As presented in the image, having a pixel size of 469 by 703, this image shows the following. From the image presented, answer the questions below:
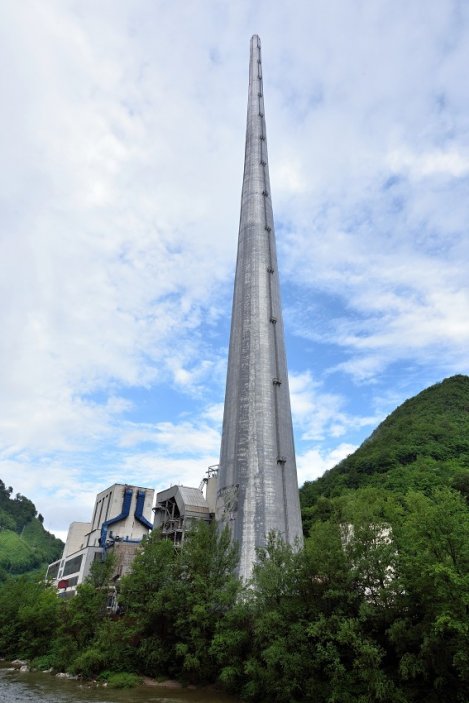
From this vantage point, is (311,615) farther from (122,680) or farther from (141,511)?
(141,511)

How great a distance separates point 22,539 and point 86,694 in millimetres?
153011

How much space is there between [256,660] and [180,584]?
6.23 meters

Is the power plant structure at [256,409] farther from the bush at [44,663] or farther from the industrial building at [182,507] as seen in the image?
the bush at [44,663]

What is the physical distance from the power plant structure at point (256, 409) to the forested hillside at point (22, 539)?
10637 centimetres

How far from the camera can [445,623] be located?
1434 centimetres

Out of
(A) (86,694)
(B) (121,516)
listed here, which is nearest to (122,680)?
(A) (86,694)

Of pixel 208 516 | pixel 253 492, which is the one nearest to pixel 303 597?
pixel 253 492

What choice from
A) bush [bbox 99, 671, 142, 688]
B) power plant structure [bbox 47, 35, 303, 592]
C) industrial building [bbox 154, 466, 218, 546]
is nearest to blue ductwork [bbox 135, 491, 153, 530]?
power plant structure [bbox 47, 35, 303, 592]

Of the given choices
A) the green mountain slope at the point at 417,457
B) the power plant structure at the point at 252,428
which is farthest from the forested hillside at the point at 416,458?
the power plant structure at the point at 252,428

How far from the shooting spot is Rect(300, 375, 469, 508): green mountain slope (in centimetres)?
6531

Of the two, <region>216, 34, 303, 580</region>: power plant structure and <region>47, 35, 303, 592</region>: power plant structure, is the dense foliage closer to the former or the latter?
<region>47, 35, 303, 592</region>: power plant structure

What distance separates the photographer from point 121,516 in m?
59.8

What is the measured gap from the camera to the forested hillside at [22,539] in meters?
134

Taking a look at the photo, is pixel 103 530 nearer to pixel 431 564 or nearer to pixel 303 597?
pixel 303 597
